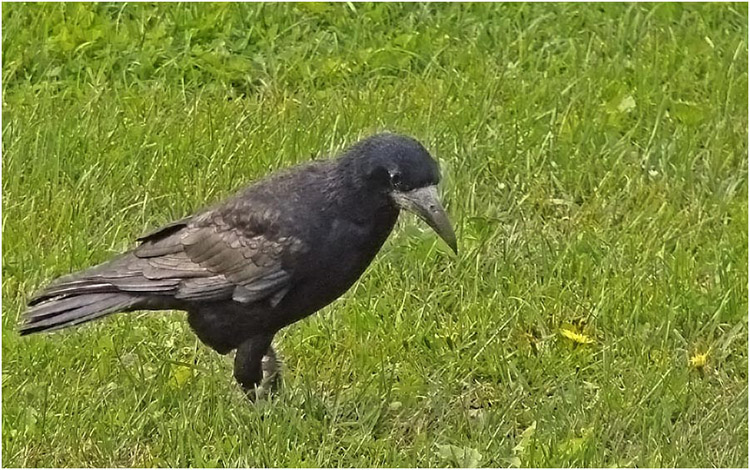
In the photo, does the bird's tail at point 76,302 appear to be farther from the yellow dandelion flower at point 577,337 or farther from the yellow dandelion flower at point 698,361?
the yellow dandelion flower at point 698,361

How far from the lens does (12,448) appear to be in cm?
487

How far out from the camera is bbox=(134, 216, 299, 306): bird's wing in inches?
179

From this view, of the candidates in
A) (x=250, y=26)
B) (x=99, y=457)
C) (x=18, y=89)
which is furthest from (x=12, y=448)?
(x=250, y=26)

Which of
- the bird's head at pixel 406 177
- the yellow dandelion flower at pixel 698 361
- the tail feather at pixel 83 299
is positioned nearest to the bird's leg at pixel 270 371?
the tail feather at pixel 83 299

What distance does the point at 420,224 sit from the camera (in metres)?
6.14

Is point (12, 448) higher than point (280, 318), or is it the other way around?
point (280, 318)

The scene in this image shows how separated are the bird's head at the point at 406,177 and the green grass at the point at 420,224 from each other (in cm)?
95

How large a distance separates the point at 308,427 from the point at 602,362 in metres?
1.19

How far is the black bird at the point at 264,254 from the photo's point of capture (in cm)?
443

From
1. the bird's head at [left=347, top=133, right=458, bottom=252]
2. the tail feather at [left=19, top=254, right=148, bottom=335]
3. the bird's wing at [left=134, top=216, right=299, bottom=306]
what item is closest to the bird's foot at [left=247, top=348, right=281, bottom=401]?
the bird's wing at [left=134, top=216, right=299, bottom=306]

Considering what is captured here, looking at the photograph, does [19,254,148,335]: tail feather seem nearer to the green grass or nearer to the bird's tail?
the bird's tail

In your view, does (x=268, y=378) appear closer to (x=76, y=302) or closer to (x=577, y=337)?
(x=76, y=302)

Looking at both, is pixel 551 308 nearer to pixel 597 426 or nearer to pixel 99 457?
pixel 597 426

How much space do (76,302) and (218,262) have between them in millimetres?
484
